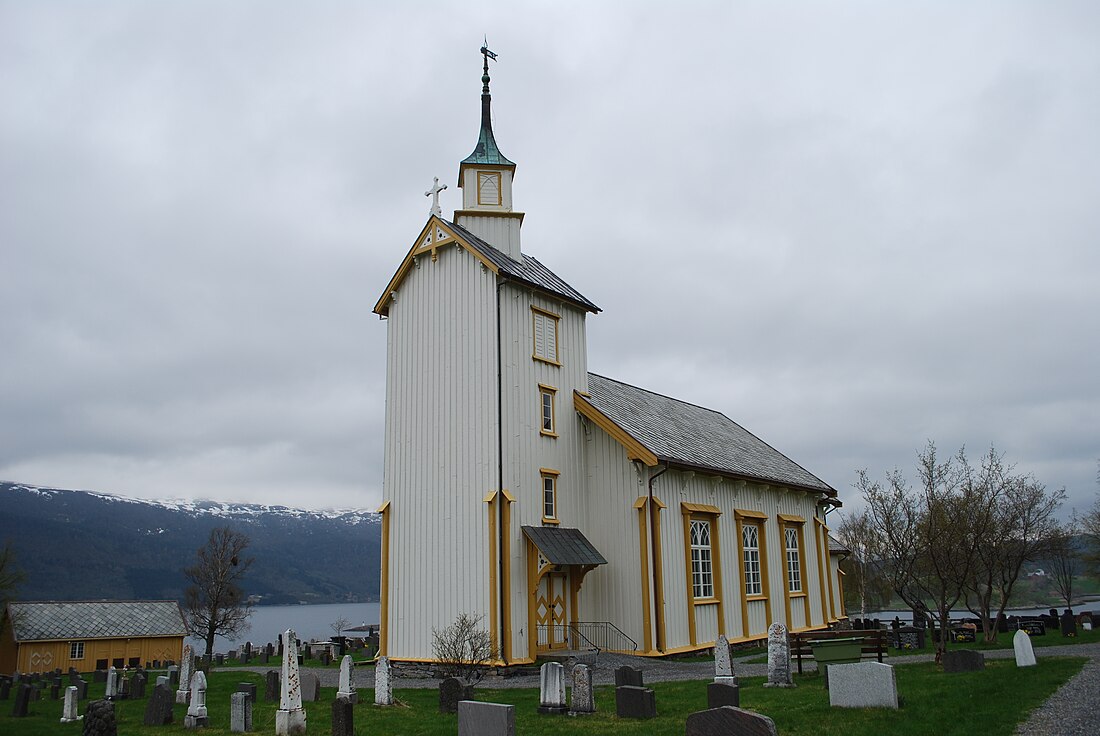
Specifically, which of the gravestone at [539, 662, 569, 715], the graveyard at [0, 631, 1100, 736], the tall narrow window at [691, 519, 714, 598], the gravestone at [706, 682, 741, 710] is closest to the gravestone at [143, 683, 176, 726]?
the graveyard at [0, 631, 1100, 736]

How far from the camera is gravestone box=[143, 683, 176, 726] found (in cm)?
1619

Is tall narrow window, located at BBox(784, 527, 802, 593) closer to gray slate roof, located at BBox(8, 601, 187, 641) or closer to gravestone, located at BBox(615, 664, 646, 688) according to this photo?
gravestone, located at BBox(615, 664, 646, 688)

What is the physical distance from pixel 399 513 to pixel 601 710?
11.0 metres

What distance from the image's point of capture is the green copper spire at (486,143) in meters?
27.1

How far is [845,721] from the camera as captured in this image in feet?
39.5

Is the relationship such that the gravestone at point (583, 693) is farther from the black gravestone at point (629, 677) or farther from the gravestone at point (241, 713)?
the gravestone at point (241, 713)

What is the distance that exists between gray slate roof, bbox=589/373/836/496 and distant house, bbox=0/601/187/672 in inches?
1119

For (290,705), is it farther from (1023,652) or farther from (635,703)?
(1023,652)

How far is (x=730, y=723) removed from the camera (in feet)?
26.5

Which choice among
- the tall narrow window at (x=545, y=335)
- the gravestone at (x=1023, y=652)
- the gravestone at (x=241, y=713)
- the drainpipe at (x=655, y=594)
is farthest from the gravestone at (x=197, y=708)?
the gravestone at (x=1023, y=652)

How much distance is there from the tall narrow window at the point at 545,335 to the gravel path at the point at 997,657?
8.64 meters

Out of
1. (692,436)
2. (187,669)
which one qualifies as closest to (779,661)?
(692,436)

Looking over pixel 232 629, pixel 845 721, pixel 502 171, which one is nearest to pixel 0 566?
pixel 232 629

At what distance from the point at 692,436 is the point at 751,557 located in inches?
184
